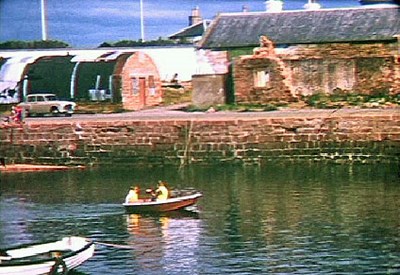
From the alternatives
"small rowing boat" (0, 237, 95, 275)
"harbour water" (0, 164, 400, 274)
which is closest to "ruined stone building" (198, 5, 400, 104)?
"harbour water" (0, 164, 400, 274)

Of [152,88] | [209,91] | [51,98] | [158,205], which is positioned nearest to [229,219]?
[158,205]

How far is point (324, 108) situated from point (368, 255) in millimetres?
4379

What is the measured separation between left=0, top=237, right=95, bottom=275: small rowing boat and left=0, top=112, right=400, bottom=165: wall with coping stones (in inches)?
179

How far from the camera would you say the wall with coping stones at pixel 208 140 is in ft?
32.4

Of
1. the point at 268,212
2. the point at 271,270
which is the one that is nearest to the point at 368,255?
the point at 271,270

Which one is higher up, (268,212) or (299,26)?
(299,26)

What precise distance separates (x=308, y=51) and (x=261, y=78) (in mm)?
500

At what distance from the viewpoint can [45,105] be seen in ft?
35.5

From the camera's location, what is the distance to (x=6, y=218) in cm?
771

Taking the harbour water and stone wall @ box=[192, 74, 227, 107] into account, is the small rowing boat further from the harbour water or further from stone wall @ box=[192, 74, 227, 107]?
stone wall @ box=[192, 74, 227, 107]

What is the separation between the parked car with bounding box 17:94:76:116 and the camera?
10.7 metres

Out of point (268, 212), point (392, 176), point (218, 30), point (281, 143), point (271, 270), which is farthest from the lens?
point (218, 30)

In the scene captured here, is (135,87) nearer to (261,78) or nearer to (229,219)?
(261,78)

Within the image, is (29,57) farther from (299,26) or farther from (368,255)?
(368,255)
